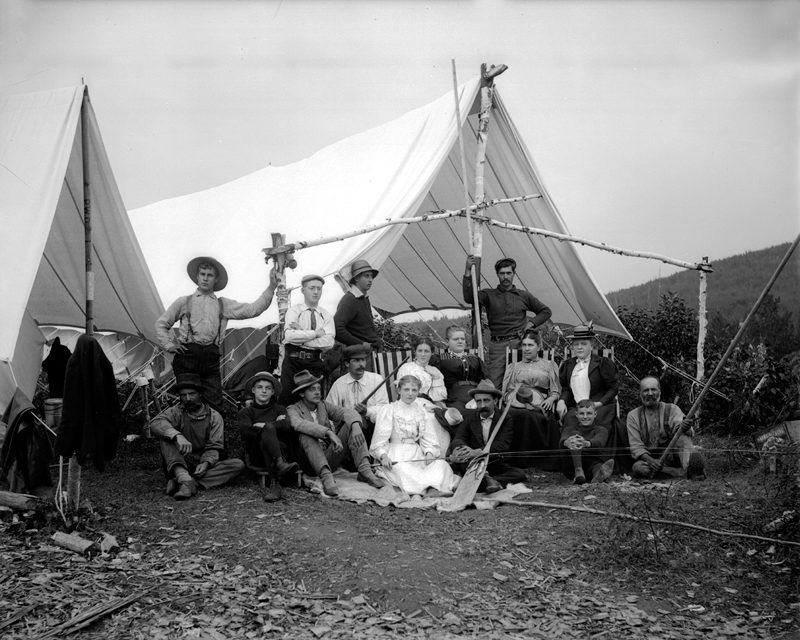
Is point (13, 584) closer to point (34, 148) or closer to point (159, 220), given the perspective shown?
point (34, 148)

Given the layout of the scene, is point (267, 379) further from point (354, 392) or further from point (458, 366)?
point (458, 366)

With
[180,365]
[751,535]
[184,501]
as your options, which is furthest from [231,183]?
[751,535]

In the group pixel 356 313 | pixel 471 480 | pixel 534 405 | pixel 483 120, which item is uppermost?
pixel 483 120

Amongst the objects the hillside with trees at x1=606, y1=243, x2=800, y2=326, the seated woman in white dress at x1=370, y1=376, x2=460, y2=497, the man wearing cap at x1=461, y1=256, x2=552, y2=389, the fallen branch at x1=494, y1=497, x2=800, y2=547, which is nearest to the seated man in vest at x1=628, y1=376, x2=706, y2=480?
the fallen branch at x1=494, y1=497, x2=800, y2=547

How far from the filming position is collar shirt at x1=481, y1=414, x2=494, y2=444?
170 inches

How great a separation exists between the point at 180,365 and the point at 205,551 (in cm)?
173

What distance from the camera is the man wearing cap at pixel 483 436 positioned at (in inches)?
165

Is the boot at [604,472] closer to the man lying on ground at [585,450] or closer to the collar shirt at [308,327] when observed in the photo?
the man lying on ground at [585,450]

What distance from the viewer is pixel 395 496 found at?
3.95m

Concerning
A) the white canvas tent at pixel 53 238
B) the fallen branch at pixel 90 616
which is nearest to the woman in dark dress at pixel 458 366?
the white canvas tent at pixel 53 238

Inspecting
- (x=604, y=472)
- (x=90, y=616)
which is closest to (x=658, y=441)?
(x=604, y=472)

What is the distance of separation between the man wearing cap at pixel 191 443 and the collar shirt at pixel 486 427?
1.37 m

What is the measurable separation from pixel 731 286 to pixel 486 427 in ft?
27.9

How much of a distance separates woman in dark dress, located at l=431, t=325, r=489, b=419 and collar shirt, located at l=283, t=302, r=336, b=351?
762 mm
